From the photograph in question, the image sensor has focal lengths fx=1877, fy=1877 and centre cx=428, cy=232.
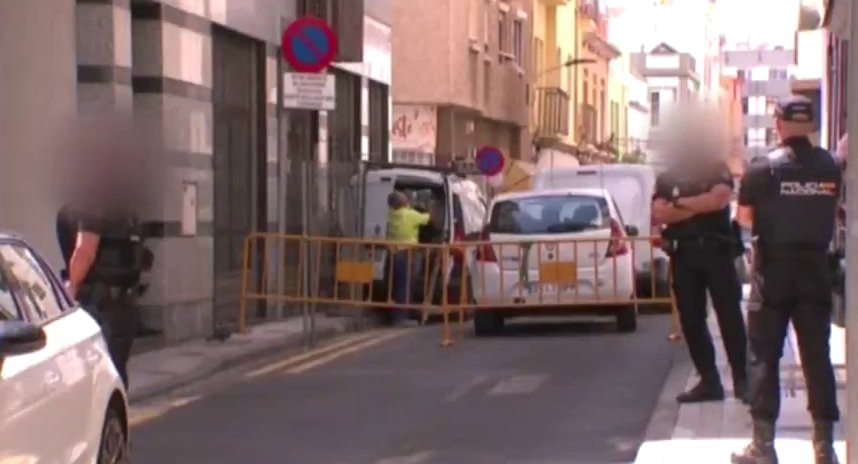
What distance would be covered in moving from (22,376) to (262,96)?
15672 millimetres

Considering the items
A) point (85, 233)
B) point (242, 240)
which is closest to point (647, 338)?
point (242, 240)

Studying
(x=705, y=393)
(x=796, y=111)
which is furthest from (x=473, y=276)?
(x=796, y=111)

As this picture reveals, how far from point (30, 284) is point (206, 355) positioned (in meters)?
9.63

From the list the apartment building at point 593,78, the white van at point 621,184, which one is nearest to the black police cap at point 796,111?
the white van at point 621,184

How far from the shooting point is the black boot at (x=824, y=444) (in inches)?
377

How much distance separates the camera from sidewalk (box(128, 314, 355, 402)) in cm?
1582

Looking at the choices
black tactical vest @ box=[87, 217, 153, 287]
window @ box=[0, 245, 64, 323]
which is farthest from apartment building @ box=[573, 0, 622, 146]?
window @ box=[0, 245, 64, 323]

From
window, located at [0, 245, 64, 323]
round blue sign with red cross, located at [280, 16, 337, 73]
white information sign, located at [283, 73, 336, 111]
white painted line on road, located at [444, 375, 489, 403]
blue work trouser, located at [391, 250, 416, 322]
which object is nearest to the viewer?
window, located at [0, 245, 64, 323]

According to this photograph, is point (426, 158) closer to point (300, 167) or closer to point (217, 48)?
point (300, 167)

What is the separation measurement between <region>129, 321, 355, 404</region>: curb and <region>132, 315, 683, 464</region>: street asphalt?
213mm

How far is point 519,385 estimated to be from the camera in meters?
15.6

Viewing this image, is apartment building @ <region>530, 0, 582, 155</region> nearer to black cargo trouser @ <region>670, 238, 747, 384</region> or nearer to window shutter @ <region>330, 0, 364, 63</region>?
window shutter @ <region>330, 0, 364, 63</region>

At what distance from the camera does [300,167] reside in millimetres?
→ 24422

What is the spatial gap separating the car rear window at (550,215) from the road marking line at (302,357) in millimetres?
2058
